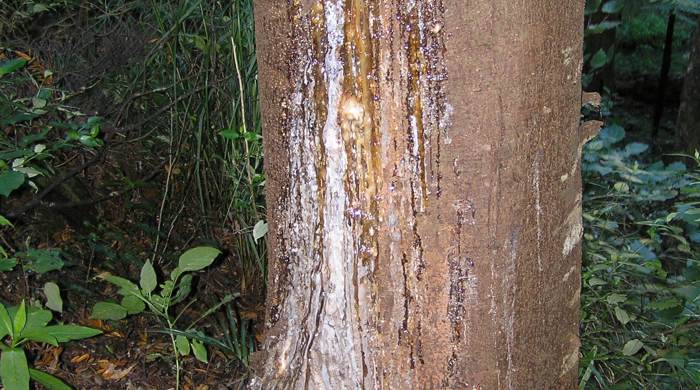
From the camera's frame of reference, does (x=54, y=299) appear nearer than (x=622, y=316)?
Yes

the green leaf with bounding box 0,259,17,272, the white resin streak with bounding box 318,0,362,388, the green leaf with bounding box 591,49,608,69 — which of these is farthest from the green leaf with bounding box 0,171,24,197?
the green leaf with bounding box 591,49,608,69

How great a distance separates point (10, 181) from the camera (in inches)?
73.0

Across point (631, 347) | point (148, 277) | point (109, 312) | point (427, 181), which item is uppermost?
point (427, 181)

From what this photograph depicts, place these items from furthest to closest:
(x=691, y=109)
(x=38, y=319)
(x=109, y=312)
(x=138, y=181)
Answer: (x=691, y=109)
(x=138, y=181)
(x=109, y=312)
(x=38, y=319)

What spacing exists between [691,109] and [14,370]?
4.23 meters

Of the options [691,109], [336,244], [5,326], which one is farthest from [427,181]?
[691,109]

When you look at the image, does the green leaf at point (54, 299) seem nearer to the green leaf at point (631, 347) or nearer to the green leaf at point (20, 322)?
the green leaf at point (20, 322)

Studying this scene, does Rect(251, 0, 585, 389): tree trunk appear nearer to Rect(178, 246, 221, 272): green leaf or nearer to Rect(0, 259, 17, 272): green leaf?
Rect(178, 246, 221, 272): green leaf

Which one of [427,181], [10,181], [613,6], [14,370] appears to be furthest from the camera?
[613,6]

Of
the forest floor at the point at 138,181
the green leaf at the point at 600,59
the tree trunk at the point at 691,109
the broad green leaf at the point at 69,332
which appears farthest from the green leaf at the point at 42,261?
the tree trunk at the point at 691,109

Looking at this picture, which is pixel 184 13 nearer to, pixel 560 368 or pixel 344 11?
pixel 344 11

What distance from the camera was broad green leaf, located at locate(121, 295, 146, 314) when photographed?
77.4 inches

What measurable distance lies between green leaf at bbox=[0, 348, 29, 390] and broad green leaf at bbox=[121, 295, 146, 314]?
1.54 feet

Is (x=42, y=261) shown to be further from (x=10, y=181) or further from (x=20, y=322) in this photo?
(x=20, y=322)
